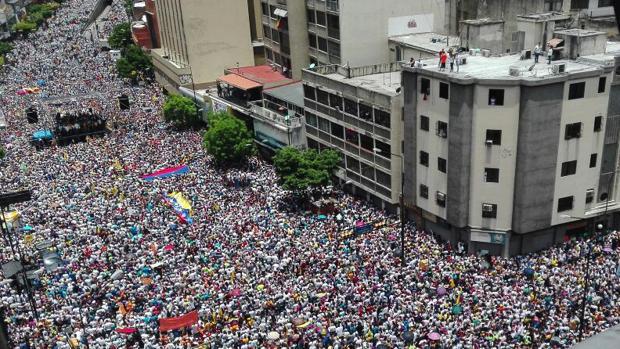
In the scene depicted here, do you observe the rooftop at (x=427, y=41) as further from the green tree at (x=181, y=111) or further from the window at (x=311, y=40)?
the green tree at (x=181, y=111)

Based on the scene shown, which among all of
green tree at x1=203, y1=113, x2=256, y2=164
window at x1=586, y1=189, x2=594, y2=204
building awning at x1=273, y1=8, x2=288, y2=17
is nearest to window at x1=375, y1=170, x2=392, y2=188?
window at x1=586, y1=189, x2=594, y2=204

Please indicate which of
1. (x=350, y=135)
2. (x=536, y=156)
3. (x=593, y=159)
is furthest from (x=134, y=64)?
(x=593, y=159)

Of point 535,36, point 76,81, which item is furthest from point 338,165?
point 76,81

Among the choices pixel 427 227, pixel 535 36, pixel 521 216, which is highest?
pixel 535 36

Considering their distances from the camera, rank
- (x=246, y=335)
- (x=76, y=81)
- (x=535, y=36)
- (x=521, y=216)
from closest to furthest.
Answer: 1. (x=246, y=335)
2. (x=521, y=216)
3. (x=535, y=36)
4. (x=76, y=81)

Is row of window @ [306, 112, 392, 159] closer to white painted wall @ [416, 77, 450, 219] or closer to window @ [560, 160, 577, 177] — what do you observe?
white painted wall @ [416, 77, 450, 219]

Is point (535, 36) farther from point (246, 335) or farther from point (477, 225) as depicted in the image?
point (246, 335)

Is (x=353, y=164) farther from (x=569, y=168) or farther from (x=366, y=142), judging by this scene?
(x=569, y=168)

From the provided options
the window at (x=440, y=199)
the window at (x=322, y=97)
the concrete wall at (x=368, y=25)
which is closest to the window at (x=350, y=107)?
the window at (x=322, y=97)
